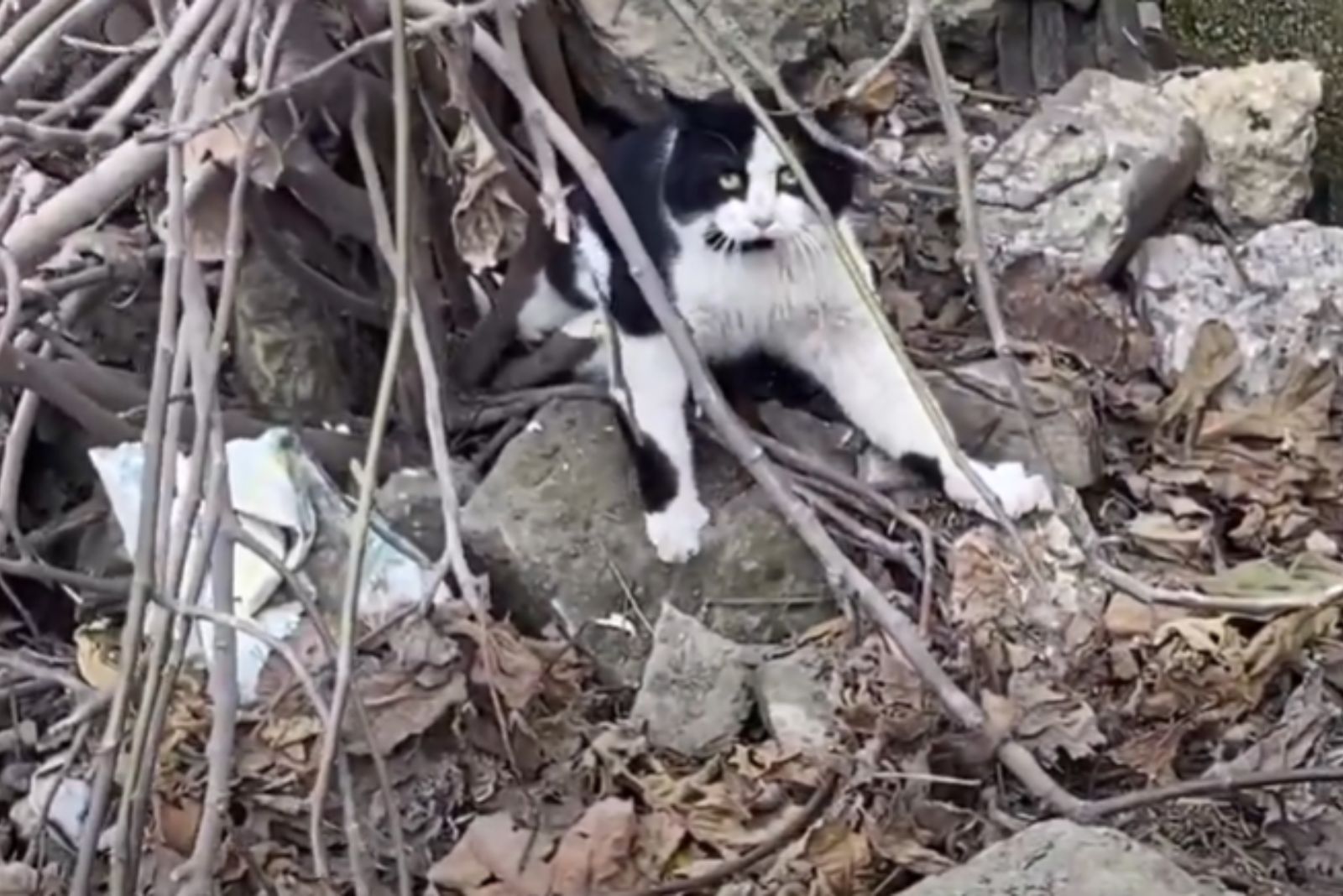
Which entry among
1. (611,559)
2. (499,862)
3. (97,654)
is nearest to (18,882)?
(97,654)

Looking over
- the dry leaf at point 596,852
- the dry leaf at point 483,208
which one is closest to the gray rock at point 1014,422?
the dry leaf at point 596,852

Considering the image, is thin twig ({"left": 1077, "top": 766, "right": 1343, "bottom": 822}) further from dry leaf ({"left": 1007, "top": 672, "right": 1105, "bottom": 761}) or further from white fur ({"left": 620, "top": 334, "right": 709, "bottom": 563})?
white fur ({"left": 620, "top": 334, "right": 709, "bottom": 563})

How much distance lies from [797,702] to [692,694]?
10 cm

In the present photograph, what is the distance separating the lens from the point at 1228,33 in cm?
303

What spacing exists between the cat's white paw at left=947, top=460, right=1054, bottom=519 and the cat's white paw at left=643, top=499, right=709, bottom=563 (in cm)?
28

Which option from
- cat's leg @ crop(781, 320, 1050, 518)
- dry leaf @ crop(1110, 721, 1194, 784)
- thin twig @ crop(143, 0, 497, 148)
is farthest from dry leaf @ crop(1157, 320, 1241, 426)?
thin twig @ crop(143, 0, 497, 148)

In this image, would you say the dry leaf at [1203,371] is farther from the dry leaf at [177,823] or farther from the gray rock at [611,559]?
the dry leaf at [177,823]

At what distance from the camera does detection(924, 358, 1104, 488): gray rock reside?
89.0 inches

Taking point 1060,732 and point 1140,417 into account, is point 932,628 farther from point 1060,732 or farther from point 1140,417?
point 1140,417

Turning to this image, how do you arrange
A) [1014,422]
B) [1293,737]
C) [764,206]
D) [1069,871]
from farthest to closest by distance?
[1014,422] → [764,206] → [1293,737] → [1069,871]

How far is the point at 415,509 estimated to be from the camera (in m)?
2.13

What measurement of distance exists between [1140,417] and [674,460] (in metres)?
0.62

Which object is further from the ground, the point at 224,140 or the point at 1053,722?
the point at 224,140

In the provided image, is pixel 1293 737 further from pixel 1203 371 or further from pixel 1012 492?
pixel 1203 371
